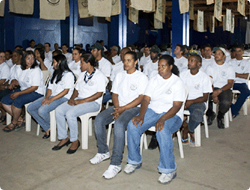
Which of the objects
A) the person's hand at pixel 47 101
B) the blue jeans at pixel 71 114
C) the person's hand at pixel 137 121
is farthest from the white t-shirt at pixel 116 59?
the person's hand at pixel 137 121

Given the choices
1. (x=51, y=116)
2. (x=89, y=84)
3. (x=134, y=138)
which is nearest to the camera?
(x=134, y=138)

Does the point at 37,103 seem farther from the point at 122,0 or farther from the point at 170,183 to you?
the point at 122,0

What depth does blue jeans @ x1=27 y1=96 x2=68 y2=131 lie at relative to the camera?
13.0ft

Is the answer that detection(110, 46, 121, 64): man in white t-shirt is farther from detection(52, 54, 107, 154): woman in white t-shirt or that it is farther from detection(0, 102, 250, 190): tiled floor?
detection(0, 102, 250, 190): tiled floor

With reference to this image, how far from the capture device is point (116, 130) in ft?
9.68

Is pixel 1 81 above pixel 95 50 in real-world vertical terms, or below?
below

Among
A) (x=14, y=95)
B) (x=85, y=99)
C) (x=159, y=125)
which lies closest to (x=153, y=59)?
(x=85, y=99)

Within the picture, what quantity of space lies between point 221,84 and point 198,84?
4.04 feet

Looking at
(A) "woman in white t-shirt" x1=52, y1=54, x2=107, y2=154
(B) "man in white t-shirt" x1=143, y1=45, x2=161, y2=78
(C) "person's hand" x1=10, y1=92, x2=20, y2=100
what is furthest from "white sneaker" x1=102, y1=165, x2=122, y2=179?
(B) "man in white t-shirt" x1=143, y1=45, x2=161, y2=78

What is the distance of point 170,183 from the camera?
8.71 feet

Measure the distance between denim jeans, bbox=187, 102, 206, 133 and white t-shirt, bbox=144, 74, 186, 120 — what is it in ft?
2.05

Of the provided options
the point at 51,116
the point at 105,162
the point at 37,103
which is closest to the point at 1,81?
the point at 37,103

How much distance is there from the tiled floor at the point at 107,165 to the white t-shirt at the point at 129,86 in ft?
2.55

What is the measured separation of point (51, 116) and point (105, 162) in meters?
1.28
